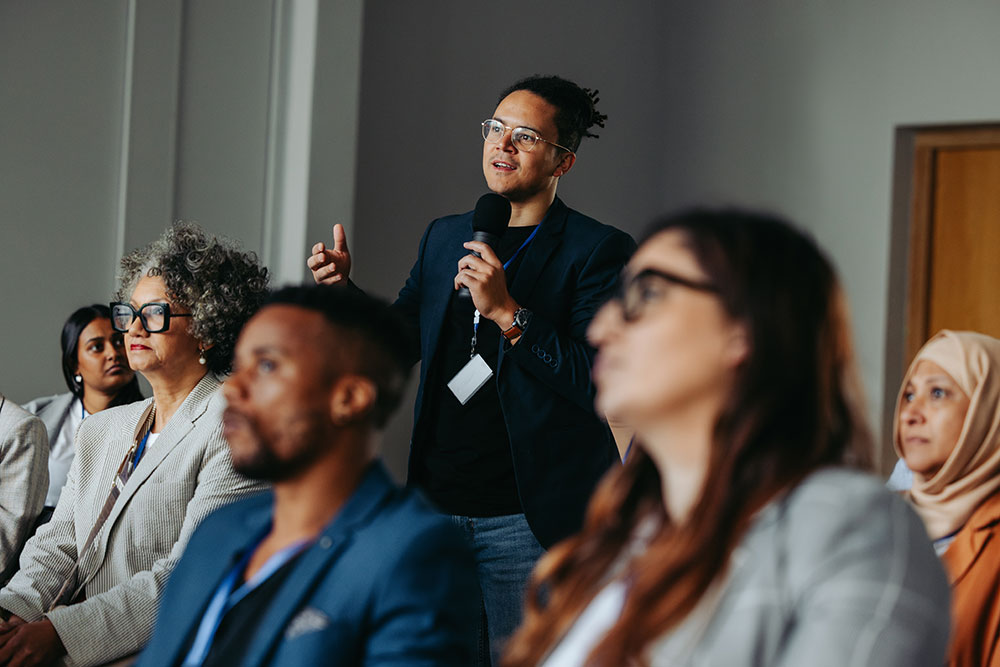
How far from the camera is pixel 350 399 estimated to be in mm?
1453

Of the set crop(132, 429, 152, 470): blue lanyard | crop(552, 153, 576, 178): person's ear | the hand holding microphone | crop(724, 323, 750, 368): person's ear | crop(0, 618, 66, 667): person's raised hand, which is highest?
crop(552, 153, 576, 178): person's ear

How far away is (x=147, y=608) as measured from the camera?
7.17ft

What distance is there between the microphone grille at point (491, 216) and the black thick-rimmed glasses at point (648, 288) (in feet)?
4.10

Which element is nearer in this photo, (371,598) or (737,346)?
(737,346)

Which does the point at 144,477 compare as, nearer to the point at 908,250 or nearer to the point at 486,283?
the point at 486,283

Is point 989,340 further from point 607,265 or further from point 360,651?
point 360,651

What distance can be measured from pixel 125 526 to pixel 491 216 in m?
1.01

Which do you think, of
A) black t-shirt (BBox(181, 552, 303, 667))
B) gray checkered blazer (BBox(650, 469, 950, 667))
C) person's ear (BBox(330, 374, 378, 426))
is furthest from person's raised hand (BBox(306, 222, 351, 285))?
gray checkered blazer (BBox(650, 469, 950, 667))

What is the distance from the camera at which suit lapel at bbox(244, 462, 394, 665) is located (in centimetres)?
133

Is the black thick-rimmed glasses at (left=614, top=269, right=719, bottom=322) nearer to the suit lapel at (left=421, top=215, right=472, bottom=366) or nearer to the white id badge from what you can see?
the white id badge

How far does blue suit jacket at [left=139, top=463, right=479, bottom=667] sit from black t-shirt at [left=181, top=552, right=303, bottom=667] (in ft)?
0.04

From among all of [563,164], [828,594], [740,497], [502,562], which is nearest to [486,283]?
[563,164]

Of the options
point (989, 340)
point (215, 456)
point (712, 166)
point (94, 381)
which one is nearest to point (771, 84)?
point (712, 166)

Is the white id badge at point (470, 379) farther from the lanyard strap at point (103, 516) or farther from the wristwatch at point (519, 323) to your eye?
the lanyard strap at point (103, 516)
